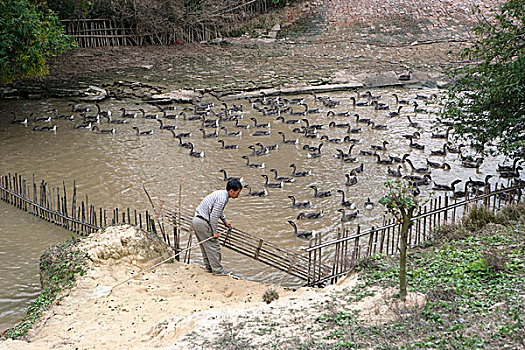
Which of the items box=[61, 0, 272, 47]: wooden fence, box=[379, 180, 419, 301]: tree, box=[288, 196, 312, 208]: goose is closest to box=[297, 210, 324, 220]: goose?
box=[288, 196, 312, 208]: goose

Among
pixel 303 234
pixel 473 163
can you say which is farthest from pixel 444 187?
pixel 303 234

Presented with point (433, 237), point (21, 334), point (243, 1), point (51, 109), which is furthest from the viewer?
point (243, 1)

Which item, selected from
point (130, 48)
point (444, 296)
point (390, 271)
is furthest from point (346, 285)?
point (130, 48)

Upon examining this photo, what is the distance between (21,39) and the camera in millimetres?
16859

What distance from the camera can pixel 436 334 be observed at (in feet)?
20.5

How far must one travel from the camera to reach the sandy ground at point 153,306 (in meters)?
7.27

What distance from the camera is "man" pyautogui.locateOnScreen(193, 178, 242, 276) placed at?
9.59 meters

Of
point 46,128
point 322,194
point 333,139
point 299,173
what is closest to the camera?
point 322,194

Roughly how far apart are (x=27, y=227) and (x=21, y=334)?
16.6 ft

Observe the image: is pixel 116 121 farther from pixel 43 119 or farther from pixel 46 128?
pixel 43 119

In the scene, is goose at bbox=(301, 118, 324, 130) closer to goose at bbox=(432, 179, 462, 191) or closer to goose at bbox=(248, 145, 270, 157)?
goose at bbox=(248, 145, 270, 157)

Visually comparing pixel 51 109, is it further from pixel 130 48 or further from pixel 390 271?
pixel 390 271

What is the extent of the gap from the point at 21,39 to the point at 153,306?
12.0m

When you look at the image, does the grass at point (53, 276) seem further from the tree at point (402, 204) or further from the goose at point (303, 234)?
the tree at point (402, 204)
